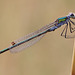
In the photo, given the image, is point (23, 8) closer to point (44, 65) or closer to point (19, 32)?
point (19, 32)

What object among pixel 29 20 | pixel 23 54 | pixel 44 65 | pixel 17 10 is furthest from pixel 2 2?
pixel 44 65

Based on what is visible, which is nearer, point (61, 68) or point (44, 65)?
point (61, 68)

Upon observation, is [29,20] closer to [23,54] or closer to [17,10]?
[17,10]

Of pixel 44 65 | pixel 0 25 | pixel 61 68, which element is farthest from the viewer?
pixel 0 25

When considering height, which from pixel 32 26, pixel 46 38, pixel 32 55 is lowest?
pixel 32 55

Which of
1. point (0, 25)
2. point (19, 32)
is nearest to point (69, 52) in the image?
point (19, 32)

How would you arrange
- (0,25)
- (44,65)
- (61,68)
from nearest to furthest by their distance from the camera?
(61,68) < (44,65) < (0,25)

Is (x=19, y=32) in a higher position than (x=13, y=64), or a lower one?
higher
